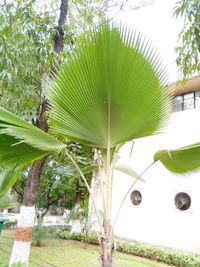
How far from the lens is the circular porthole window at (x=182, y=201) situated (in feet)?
29.2

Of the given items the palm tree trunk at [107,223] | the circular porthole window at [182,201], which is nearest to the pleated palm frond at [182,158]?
the palm tree trunk at [107,223]

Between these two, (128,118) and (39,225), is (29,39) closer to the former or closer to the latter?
(128,118)

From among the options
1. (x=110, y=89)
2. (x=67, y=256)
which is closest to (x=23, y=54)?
(x=110, y=89)

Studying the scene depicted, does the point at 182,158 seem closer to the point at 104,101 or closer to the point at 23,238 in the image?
the point at 104,101

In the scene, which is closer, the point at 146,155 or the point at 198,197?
the point at 198,197

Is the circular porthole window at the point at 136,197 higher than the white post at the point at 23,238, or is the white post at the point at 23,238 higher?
the circular porthole window at the point at 136,197

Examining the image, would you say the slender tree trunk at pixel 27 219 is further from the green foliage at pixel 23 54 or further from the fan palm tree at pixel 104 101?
the fan palm tree at pixel 104 101

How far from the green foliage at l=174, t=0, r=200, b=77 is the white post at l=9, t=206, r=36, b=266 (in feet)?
12.1

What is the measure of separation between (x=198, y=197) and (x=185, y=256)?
186cm

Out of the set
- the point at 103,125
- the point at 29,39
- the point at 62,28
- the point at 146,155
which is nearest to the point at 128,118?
the point at 103,125

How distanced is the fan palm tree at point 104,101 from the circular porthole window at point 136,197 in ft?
26.9

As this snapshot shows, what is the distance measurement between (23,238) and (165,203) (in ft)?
18.1

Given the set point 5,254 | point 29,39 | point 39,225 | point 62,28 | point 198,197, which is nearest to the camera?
point 29,39

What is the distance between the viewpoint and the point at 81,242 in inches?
442
